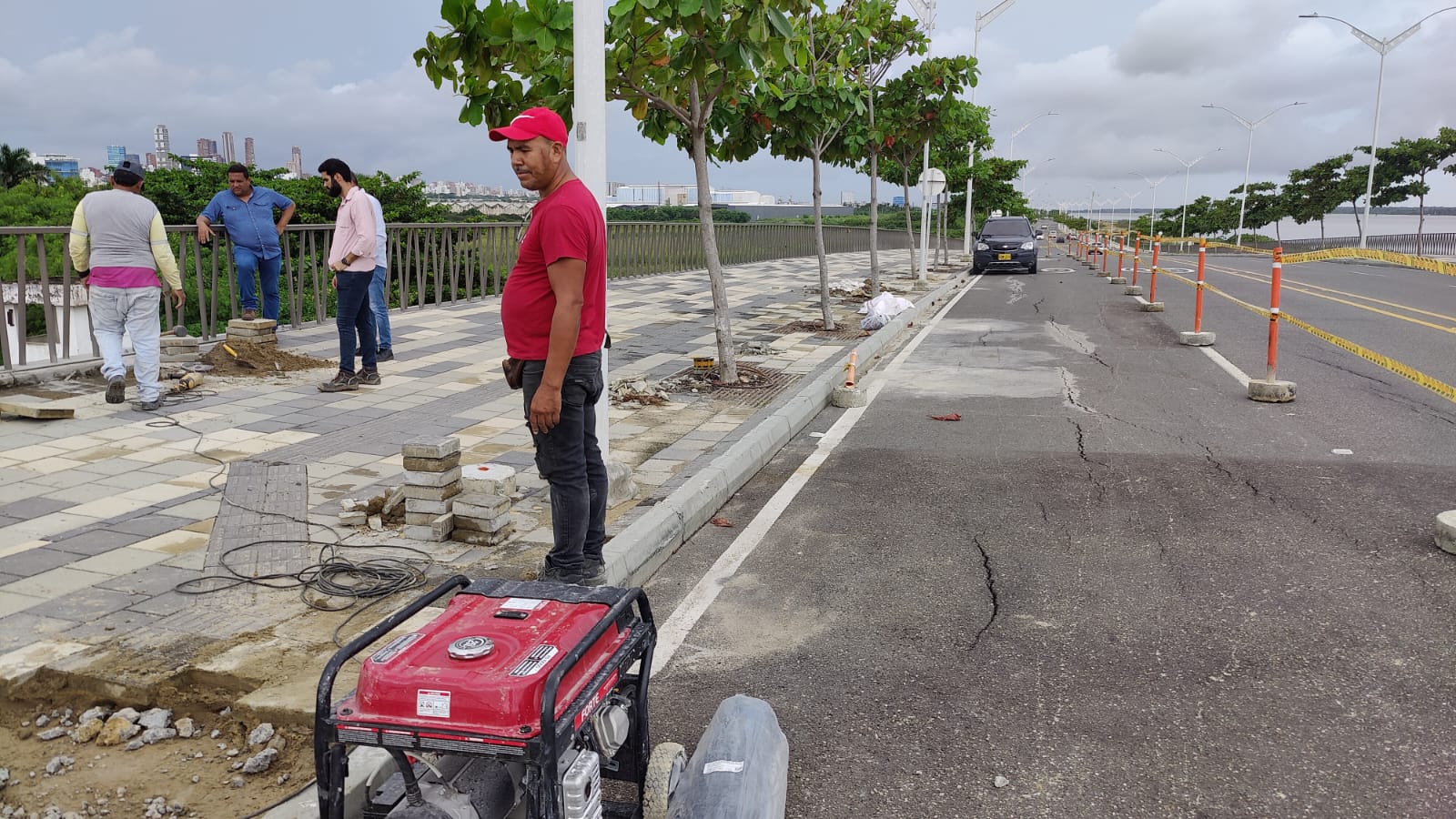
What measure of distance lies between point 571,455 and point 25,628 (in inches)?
89.0

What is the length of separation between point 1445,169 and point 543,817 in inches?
2433

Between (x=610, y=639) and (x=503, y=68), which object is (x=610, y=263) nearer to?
(x=503, y=68)

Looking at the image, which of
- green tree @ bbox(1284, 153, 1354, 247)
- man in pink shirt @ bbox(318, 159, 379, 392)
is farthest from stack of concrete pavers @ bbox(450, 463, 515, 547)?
green tree @ bbox(1284, 153, 1354, 247)

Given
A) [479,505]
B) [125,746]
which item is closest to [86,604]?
[125,746]

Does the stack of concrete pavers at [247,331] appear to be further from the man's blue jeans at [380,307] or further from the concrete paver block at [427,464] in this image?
the concrete paver block at [427,464]

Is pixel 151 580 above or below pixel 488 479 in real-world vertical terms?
below

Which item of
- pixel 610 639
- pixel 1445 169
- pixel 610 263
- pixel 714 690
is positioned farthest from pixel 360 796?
pixel 1445 169

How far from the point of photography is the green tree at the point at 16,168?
240 ft

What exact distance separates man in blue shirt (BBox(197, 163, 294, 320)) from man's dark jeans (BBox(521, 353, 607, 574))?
8081 mm

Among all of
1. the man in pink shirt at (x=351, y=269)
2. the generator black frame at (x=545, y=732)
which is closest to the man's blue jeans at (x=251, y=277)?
the man in pink shirt at (x=351, y=269)

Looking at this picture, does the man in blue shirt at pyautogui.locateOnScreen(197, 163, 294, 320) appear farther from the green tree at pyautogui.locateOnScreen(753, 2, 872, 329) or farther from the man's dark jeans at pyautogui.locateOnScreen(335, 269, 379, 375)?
the green tree at pyautogui.locateOnScreen(753, 2, 872, 329)

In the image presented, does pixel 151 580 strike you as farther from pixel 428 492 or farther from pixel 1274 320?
pixel 1274 320

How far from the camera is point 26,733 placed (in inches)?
140

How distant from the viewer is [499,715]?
2.42 m
